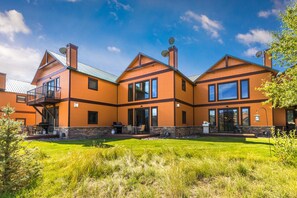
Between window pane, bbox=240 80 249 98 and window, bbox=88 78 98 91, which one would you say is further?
window, bbox=88 78 98 91

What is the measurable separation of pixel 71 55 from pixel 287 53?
13479mm

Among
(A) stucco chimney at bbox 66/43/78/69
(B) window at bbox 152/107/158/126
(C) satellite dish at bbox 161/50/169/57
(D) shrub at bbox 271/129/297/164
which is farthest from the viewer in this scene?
(C) satellite dish at bbox 161/50/169/57

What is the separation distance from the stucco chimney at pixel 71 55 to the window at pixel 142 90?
18.2 ft

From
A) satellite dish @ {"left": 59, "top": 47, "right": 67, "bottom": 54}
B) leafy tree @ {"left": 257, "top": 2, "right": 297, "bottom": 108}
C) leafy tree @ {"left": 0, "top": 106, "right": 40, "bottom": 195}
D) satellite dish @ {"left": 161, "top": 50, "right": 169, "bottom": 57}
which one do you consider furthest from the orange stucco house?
leafy tree @ {"left": 0, "top": 106, "right": 40, "bottom": 195}

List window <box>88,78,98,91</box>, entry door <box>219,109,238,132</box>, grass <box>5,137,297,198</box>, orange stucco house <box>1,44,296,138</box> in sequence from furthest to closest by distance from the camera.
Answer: entry door <box>219,109,238,132</box> → window <box>88,78,98,91</box> → orange stucco house <box>1,44,296,138</box> → grass <box>5,137,297,198</box>

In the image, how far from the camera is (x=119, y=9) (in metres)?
10.3

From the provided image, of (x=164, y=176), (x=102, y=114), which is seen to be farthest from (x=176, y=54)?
(x=164, y=176)

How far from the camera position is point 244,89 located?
1509 cm

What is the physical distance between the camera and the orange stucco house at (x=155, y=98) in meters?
13.9

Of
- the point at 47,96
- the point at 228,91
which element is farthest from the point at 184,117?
the point at 47,96

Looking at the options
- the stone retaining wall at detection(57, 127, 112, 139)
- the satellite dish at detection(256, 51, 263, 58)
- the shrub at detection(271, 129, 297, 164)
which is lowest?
the stone retaining wall at detection(57, 127, 112, 139)

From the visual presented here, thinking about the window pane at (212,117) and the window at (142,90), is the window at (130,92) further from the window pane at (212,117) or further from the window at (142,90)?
the window pane at (212,117)

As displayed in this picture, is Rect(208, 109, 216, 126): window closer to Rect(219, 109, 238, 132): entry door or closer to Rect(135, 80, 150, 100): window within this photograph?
Rect(219, 109, 238, 132): entry door

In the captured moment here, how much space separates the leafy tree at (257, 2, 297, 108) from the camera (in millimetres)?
6633
